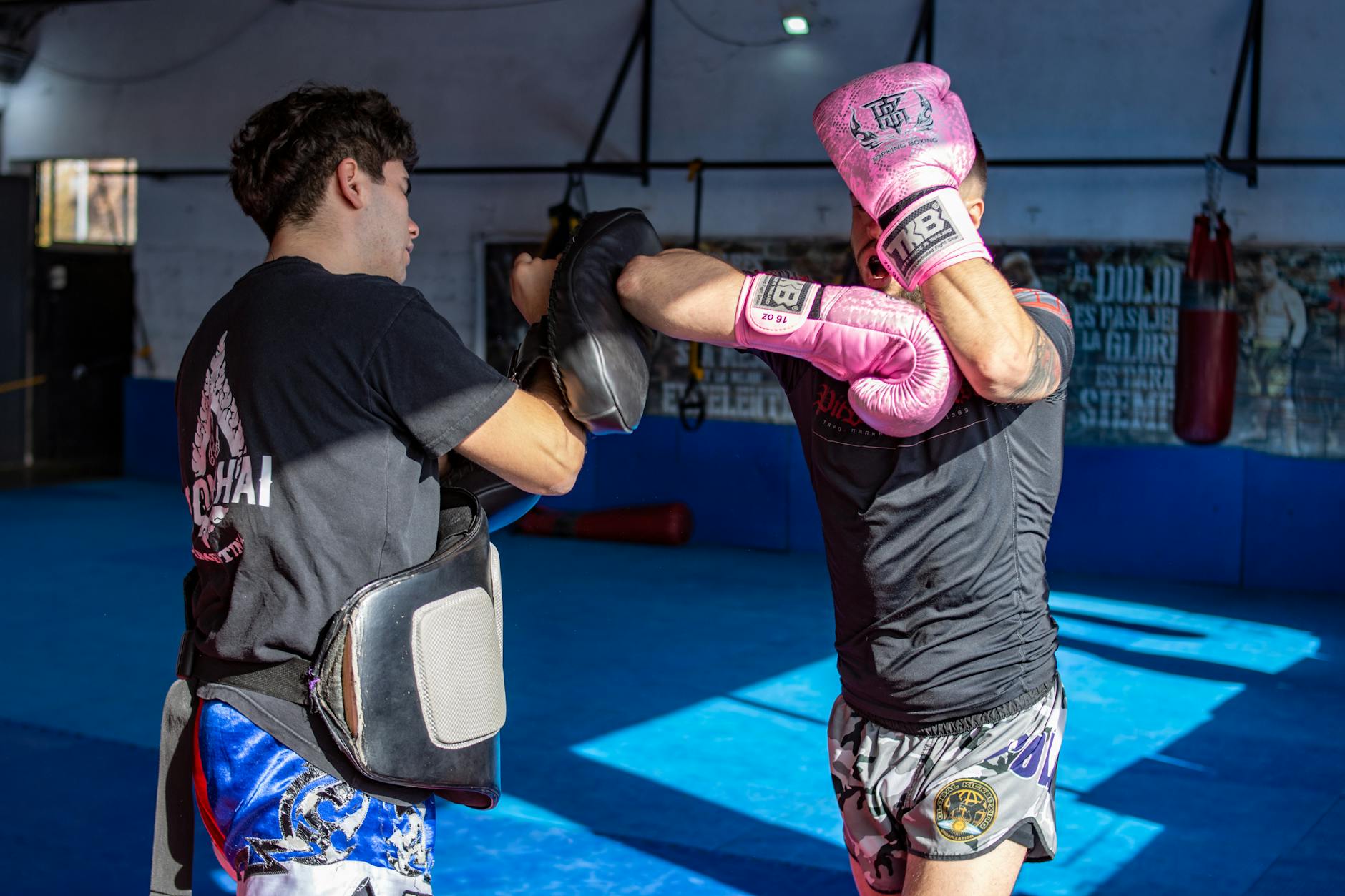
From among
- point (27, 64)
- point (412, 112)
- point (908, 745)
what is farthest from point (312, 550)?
point (27, 64)

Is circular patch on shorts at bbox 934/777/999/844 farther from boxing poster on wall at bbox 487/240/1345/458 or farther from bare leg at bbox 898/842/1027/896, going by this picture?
boxing poster on wall at bbox 487/240/1345/458

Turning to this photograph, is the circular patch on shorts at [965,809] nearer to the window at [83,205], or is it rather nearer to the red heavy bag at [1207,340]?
the red heavy bag at [1207,340]

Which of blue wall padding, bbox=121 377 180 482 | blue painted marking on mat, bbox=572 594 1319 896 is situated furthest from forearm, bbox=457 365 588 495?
blue wall padding, bbox=121 377 180 482

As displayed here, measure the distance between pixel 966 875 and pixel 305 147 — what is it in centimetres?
119

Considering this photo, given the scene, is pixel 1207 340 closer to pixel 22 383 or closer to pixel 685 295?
pixel 685 295

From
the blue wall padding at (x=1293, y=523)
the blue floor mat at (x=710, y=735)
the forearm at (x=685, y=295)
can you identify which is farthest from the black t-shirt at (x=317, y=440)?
the blue wall padding at (x=1293, y=523)

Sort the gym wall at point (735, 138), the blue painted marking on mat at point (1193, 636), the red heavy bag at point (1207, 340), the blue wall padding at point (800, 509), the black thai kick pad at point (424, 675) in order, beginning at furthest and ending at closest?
the blue wall padding at point (800, 509)
the gym wall at point (735, 138)
the red heavy bag at point (1207, 340)
the blue painted marking on mat at point (1193, 636)
the black thai kick pad at point (424, 675)

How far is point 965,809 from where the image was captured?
161 cm

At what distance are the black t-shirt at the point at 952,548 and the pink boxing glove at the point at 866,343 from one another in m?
0.12

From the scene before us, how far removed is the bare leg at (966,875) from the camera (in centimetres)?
159

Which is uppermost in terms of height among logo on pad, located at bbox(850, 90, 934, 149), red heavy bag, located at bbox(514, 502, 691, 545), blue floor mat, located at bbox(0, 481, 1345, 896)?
logo on pad, located at bbox(850, 90, 934, 149)

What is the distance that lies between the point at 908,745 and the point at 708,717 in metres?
2.42

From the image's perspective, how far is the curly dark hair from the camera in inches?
58.2

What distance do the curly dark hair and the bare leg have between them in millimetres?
1091
